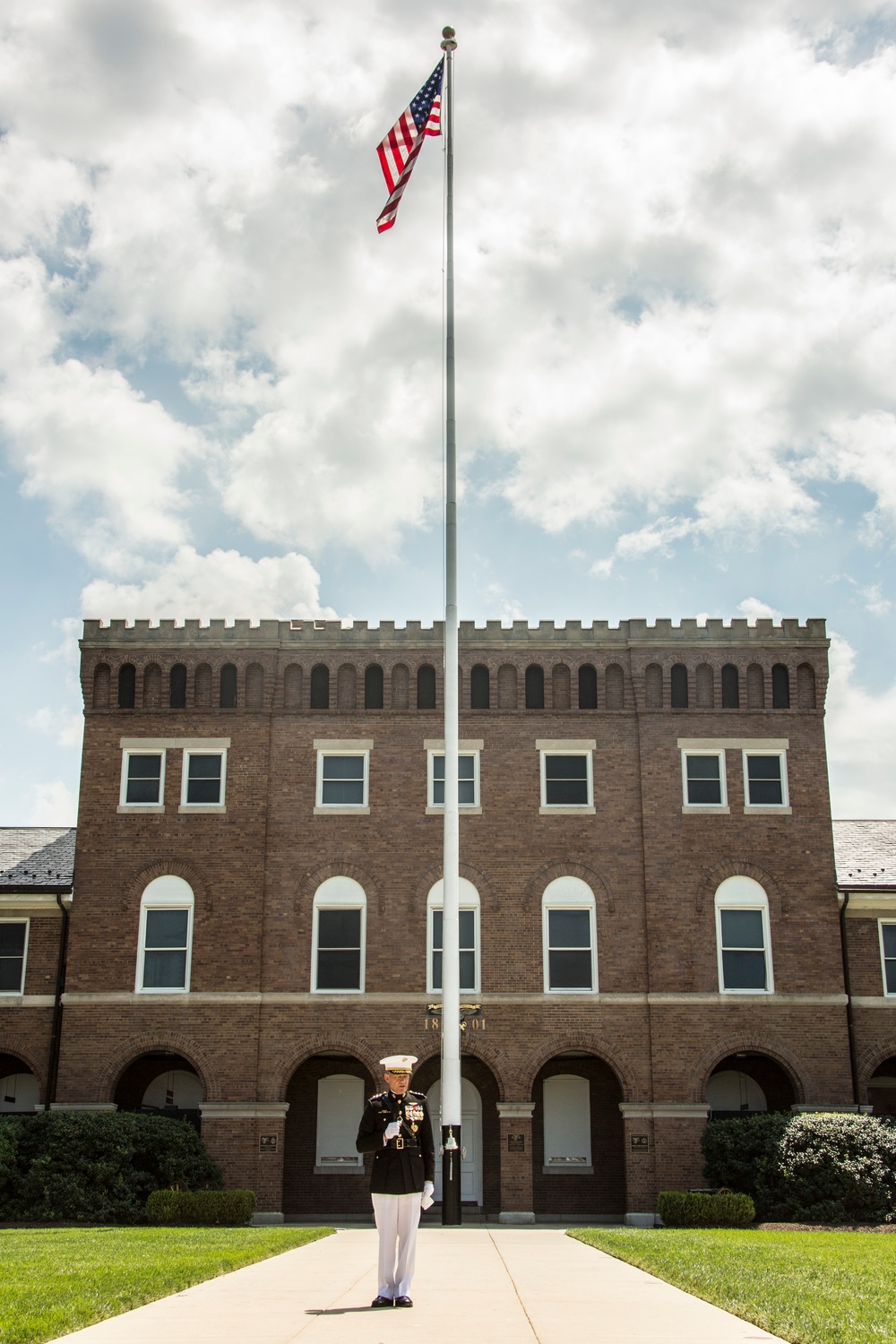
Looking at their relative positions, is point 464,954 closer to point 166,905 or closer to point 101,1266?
point 166,905

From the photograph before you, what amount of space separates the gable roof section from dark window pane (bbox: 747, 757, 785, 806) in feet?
53.4

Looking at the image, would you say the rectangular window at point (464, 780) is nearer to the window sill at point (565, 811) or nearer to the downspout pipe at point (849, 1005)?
the window sill at point (565, 811)

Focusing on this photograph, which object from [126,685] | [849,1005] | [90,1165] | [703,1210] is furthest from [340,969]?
[849,1005]

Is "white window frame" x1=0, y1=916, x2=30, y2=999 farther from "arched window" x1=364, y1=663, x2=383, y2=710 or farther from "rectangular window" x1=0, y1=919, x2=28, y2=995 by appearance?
"arched window" x1=364, y1=663, x2=383, y2=710

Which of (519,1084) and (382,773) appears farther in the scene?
(382,773)

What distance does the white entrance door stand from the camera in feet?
104

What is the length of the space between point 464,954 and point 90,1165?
30.1 feet

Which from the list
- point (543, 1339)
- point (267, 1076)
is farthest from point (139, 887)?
point (543, 1339)

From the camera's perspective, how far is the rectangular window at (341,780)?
107 feet

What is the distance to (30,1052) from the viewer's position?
31.6 metres

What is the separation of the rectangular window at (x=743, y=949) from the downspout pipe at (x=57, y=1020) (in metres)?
15.1

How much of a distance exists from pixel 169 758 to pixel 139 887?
3.08 m

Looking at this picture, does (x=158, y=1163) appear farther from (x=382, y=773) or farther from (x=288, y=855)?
(x=382, y=773)

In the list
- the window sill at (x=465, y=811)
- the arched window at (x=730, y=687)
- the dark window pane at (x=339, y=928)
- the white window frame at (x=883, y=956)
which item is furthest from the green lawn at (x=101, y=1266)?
the arched window at (x=730, y=687)
